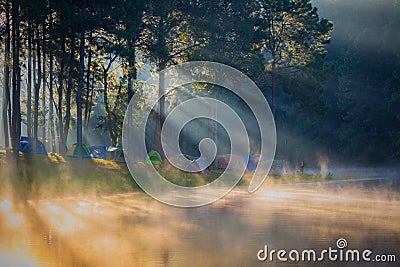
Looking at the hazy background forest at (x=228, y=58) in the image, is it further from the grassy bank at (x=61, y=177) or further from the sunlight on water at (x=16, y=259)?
the sunlight on water at (x=16, y=259)

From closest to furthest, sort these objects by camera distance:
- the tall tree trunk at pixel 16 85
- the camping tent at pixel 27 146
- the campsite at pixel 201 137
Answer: the campsite at pixel 201 137 → the tall tree trunk at pixel 16 85 → the camping tent at pixel 27 146

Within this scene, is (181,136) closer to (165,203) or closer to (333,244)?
(165,203)

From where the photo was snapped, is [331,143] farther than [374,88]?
Yes

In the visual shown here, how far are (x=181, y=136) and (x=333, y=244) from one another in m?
42.9

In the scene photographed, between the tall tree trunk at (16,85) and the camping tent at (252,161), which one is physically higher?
the tall tree trunk at (16,85)

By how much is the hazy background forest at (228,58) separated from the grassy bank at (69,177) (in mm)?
1653

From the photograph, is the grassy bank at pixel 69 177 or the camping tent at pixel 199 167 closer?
the grassy bank at pixel 69 177

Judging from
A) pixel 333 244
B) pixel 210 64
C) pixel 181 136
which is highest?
pixel 210 64

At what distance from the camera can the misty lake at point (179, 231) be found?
11.2m

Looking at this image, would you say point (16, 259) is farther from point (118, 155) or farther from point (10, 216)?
point (118, 155)

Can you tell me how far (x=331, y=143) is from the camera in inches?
2598

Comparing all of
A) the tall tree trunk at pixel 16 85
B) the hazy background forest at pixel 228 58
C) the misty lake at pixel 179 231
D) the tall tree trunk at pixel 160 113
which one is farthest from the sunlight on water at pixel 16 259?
the tall tree trunk at pixel 160 113

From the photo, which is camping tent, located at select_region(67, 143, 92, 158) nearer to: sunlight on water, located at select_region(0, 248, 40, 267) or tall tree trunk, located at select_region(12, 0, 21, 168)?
tall tree trunk, located at select_region(12, 0, 21, 168)

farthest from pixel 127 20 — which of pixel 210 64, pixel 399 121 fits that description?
pixel 399 121
